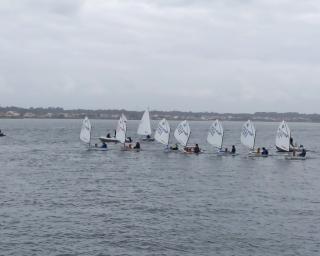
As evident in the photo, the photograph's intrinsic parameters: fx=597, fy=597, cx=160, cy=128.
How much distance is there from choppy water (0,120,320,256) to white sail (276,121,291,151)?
10.7 m

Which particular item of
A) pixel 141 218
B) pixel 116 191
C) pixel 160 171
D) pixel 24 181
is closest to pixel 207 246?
pixel 141 218

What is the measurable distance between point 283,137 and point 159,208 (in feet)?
153

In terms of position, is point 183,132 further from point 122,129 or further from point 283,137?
point 283,137

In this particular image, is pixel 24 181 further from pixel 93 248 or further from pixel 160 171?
pixel 93 248

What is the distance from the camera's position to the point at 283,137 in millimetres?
88188

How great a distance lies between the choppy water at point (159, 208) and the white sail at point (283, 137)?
1068 centimetres

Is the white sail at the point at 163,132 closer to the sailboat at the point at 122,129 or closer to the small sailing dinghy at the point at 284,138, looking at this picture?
the sailboat at the point at 122,129

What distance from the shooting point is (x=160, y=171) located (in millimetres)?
68938

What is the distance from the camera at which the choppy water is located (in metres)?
35.2

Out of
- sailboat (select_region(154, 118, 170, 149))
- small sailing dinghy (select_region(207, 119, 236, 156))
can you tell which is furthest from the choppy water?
sailboat (select_region(154, 118, 170, 149))

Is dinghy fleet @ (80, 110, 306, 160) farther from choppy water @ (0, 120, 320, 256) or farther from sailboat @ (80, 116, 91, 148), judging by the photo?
choppy water @ (0, 120, 320, 256)

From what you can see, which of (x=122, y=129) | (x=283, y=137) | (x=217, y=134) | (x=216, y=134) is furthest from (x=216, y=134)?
(x=122, y=129)

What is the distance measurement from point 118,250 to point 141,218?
7942mm

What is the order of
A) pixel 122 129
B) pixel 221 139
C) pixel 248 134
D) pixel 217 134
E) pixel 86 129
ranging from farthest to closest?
pixel 122 129, pixel 86 129, pixel 217 134, pixel 248 134, pixel 221 139
